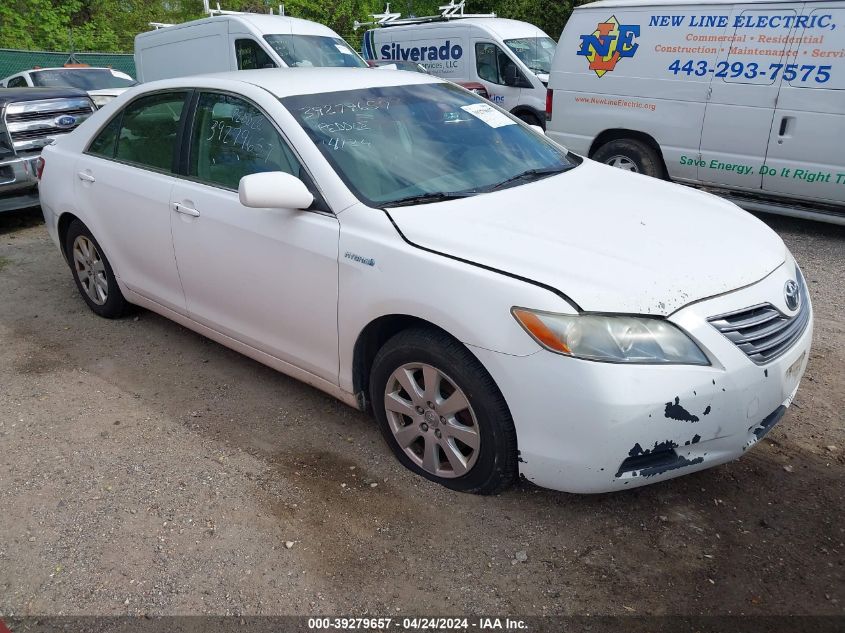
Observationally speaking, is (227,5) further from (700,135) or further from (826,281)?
(826,281)

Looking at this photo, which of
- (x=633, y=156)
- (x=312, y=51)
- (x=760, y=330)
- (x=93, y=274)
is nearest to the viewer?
(x=760, y=330)

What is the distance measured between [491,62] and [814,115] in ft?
21.7

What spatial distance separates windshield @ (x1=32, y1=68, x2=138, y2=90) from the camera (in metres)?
11.8

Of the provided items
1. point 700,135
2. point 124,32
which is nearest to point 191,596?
point 700,135

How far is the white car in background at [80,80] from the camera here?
1171cm

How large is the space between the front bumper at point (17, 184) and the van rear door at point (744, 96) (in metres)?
6.68

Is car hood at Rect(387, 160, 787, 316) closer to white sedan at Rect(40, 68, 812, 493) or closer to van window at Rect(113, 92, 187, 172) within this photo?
white sedan at Rect(40, 68, 812, 493)

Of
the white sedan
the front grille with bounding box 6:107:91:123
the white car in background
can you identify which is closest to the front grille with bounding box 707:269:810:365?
the white sedan

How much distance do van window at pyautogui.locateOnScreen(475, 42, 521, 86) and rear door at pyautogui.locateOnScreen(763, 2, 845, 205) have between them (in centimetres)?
593

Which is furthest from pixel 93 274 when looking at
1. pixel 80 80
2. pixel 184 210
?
pixel 80 80

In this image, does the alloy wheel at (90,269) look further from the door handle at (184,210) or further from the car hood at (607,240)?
the car hood at (607,240)

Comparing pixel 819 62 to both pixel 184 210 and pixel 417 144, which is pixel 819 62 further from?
pixel 184 210

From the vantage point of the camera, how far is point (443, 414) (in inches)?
111

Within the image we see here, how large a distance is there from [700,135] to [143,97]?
202 inches
